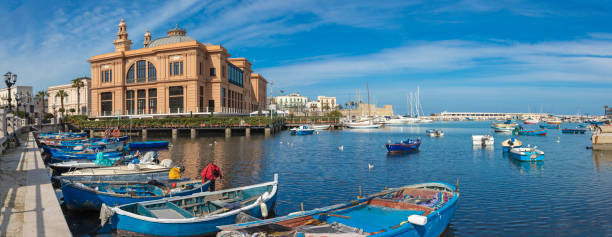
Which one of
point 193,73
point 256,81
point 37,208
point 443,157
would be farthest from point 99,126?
point 37,208

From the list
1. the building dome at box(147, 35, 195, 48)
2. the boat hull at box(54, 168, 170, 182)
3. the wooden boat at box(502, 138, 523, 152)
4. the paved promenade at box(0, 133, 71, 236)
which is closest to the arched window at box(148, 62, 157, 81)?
the building dome at box(147, 35, 195, 48)

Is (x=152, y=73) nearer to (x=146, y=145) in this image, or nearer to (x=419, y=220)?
(x=146, y=145)

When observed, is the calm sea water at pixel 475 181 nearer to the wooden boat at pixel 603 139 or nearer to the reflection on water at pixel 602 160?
the reflection on water at pixel 602 160

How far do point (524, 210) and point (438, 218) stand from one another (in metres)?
7.15

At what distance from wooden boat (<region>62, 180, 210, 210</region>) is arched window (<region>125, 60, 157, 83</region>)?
66.9 m

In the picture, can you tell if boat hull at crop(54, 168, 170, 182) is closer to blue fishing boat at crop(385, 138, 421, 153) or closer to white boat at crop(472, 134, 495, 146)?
blue fishing boat at crop(385, 138, 421, 153)

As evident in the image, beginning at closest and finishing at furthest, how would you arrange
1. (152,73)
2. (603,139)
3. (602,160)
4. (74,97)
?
1. (602,160)
2. (603,139)
3. (152,73)
4. (74,97)

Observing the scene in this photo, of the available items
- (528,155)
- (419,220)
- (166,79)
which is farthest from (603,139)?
(166,79)

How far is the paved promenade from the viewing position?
984 cm

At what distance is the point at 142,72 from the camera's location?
80250mm

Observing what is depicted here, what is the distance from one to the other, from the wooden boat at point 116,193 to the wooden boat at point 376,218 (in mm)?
5763

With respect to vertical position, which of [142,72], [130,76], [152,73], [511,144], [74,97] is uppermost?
[142,72]

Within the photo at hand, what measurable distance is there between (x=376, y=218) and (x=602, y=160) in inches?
1257

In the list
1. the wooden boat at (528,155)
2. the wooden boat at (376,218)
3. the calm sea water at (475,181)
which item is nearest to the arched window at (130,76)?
the calm sea water at (475,181)
